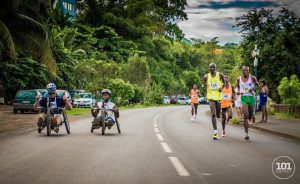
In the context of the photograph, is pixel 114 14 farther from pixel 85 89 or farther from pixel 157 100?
pixel 85 89

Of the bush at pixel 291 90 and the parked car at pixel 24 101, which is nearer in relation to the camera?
the bush at pixel 291 90

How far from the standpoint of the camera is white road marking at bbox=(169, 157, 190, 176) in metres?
7.62

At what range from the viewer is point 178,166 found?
329 inches

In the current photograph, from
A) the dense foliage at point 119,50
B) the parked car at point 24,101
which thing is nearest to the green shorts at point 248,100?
the dense foliage at point 119,50

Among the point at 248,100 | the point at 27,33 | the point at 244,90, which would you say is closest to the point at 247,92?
the point at 244,90

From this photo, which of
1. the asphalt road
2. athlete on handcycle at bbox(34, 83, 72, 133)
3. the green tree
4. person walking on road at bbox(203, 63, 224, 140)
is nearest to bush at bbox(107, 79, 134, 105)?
the green tree

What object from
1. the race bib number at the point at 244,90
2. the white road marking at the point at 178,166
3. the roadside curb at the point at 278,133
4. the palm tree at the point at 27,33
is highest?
the palm tree at the point at 27,33

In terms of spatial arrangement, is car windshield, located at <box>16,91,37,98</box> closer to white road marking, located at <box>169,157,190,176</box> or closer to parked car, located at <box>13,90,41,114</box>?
parked car, located at <box>13,90,41,114</box>

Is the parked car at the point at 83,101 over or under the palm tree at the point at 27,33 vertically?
under

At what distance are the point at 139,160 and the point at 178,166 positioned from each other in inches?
39.1

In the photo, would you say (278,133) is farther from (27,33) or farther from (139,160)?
(27,33)

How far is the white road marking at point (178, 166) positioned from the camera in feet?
25.0

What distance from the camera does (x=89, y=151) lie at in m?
10.5

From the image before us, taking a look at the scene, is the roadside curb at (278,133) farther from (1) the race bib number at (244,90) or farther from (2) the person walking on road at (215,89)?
(2) the person walking on road at (215,89)
